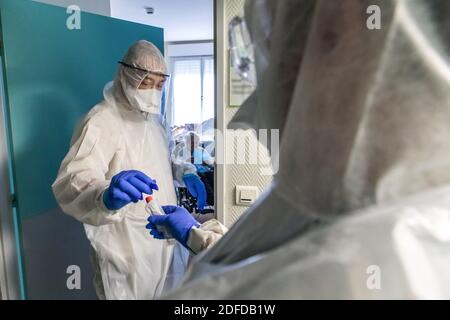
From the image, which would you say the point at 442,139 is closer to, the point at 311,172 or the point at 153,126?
the point at 311,172

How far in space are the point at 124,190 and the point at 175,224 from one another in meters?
0.20

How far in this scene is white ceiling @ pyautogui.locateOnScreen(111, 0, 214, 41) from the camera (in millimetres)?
2613

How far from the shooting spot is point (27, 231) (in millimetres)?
1207

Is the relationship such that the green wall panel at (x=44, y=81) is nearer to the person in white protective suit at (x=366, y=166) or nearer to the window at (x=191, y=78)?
the person in white protective suit at (x=366, y=166)

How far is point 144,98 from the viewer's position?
123cm

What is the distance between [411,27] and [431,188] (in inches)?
5.8

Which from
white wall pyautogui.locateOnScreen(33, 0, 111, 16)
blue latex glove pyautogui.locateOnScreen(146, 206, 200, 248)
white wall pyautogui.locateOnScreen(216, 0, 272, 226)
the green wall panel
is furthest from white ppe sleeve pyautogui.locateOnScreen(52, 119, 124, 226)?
white wall pyautogui.locateOnScreen(33, 0, 111, 16)

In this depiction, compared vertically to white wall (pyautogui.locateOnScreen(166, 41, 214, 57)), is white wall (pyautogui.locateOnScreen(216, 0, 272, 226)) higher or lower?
lower

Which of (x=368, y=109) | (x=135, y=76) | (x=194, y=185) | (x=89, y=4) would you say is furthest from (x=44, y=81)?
(x=368, y=109)

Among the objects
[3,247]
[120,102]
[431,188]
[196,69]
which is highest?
[196,69]

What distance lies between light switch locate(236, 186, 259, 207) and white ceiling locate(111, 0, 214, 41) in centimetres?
172

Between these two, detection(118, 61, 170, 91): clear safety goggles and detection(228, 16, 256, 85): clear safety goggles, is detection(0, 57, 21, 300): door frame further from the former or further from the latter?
detection(228, 16, 256, 85): clear safety goggles

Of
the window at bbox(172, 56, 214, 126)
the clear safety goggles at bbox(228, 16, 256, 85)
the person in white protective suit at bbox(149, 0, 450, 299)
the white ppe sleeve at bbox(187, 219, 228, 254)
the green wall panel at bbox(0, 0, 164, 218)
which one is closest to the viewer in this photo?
the person in white protective suit at bbox(149, 0, 450, 299)
